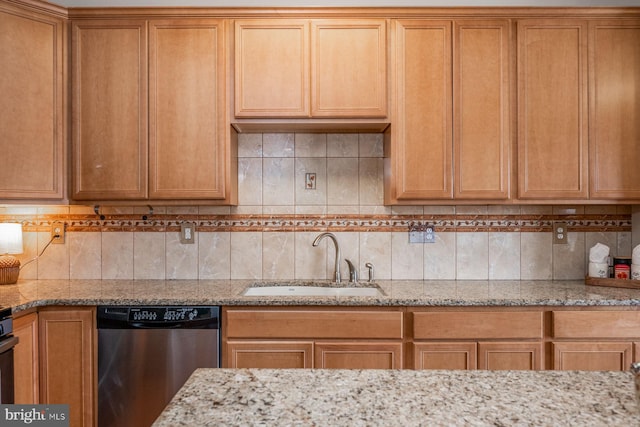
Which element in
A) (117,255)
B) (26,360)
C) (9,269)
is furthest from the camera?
(117,255)

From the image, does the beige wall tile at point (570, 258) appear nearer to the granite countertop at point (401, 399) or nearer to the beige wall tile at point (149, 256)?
the granite countertop at point (401, 399)

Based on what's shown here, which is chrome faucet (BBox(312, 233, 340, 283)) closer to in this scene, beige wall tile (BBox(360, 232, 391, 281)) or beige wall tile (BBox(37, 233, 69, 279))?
beige wall tile (BBox(360, 232, 391, 281))

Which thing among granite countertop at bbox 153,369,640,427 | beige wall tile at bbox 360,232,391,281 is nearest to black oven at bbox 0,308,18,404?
granite countertop at bbox 153,369,640,427

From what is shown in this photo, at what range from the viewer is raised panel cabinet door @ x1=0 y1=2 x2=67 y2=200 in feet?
7.69

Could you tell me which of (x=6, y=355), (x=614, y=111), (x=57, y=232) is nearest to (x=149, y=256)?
(x=57, y=232)

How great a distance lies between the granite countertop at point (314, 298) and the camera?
2176 millimetres

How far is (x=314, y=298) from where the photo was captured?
7.30ft

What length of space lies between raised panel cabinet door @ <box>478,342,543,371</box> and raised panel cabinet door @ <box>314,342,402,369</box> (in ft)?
1.43

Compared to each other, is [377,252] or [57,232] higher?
[57,232]

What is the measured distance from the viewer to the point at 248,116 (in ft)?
8.09

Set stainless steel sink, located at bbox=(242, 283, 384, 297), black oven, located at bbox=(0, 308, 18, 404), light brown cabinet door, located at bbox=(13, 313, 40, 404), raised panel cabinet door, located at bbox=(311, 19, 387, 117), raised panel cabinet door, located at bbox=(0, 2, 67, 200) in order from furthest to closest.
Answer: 1. stainless steel sink, located at bbox=(242, 283, 384, 297)
2. raised panel cabinet door, located at bbox=(311, 19, 387, 117)
3. raised panel cabinet door, located at bbox=(0, 2, 67, 200)
4. light brown cabinet door, located at bbox=(13, 313, 40, 404)
5. black oven, located at bbox=(0, 308, 18, 404)

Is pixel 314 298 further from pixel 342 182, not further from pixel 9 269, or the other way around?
pixel 9 269

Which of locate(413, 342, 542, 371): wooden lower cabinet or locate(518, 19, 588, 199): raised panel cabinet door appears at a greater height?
locate(518, 19, 588, 199): raised panel cabinet door

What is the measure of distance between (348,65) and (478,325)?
160cm
